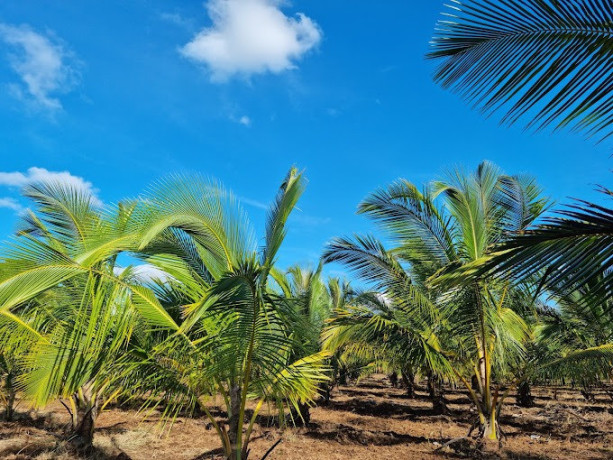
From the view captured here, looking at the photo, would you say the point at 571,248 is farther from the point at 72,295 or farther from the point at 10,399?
the point at 10,399

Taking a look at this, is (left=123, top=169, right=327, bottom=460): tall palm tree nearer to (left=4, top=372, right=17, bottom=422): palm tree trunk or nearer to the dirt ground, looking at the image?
the dirt ground

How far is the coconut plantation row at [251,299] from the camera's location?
3.26 meters

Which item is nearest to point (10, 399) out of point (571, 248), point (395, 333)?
point (395, 333)

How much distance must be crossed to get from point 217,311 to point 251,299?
0.50m

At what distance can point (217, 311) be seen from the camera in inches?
167

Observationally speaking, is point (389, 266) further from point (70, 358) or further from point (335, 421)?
point (335, 421)

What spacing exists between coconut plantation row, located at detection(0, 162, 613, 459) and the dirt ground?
0.93 metres

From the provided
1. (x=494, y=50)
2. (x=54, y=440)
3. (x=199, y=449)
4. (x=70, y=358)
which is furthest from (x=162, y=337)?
(x=494, y=50)

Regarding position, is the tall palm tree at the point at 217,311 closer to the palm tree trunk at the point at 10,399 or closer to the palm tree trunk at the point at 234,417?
the palm tree trunk at the point at 234,417

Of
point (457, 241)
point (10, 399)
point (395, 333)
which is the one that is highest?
point (457, 241)

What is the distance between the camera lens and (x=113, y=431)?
1057 centimetres

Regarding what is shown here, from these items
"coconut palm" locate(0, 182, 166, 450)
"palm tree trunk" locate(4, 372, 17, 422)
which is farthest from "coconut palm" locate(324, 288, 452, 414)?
"palm tree trunk" locate(4, 372, 17, 422)

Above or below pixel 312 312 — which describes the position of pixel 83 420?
below

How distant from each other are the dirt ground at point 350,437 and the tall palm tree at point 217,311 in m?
3.70
